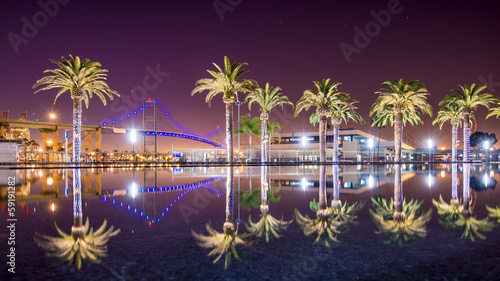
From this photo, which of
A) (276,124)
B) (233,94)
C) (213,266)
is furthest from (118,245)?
(276,124)

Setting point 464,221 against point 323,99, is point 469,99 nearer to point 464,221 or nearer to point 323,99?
point 323,99

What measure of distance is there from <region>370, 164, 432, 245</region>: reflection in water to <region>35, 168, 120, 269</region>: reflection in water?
266cm

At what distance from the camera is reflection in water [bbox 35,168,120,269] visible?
2.62 m

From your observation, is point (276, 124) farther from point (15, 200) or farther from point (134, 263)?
point (134, 263)

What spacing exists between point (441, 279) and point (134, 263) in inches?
86.1

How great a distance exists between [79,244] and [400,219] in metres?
3.76

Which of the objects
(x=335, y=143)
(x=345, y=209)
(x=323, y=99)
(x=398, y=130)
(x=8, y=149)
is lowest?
(x=345, y=209)

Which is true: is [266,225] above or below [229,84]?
below

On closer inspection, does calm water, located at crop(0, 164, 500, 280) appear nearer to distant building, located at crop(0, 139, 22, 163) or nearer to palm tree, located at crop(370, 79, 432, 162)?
distant building, located at crop(0, 139, 22, 163)

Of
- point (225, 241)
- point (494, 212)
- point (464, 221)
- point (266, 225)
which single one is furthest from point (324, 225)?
point (494, 212)

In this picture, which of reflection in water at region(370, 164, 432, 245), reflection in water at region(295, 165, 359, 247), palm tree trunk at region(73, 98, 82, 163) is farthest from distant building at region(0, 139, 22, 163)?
reflection in water at region(370, 164, 432, 245)

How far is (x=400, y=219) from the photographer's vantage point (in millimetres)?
4254

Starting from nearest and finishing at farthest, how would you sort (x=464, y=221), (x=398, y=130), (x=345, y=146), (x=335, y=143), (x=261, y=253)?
1. (x=261, y=253)
2. (x=464, y=221)
3. (x=398, y=130)
4. (x=335, y=143)
5. (x=345, y=146)

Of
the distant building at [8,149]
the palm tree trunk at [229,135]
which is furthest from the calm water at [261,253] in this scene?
the palm tree trunk at [229,135]
